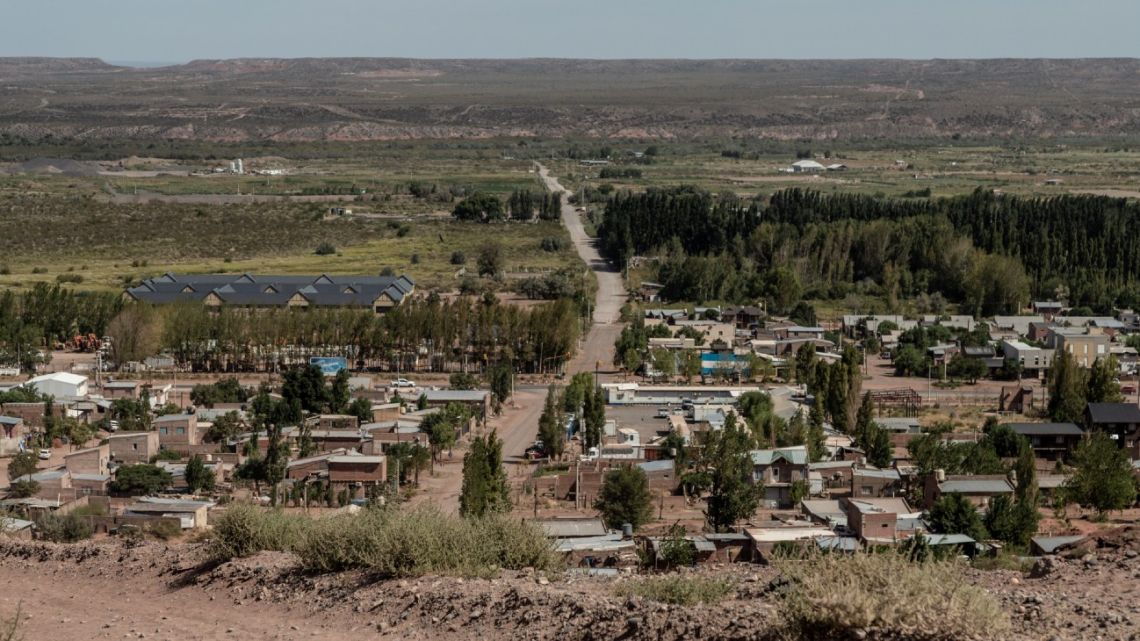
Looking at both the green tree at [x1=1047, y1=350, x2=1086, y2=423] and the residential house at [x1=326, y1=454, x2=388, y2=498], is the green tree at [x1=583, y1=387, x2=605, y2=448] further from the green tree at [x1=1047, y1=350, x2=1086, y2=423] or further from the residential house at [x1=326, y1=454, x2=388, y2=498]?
the green tree at [x1=1047, y1=350, x2=1086, y2=423]

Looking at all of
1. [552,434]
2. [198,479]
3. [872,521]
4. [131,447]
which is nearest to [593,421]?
[552,434]

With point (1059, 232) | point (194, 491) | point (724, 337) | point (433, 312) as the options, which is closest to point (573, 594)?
point (194, 491)

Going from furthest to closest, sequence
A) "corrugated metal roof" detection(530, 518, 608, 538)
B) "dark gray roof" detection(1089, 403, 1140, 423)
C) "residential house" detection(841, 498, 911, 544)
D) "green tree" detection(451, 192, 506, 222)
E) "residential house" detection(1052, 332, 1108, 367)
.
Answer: "green tree" detection(451, 192, 506, 222)
"residential house" detection(1052, 332, 1108, 367)
"dark gray roof" detection(1089, 403, 1140, 423)
"residential house" detection(841, 498, 911, 544)
"corrugated metal roof" detection(530, 518, 608, 538)

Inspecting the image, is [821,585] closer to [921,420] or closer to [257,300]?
[921,420]

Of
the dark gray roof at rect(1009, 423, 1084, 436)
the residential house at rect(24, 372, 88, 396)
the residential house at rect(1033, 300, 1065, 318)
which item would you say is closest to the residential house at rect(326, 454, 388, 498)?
the residential house at rect(24, 372, 88, 396)

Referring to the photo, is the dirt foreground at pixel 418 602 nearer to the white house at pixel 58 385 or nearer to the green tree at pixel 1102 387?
the white house at pixel 58 385

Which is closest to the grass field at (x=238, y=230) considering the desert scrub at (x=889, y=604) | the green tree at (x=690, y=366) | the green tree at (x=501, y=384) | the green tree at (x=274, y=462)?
the green tree at (x=690, y=366)

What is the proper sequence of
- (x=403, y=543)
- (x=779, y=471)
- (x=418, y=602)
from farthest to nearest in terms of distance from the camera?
(x=779, y=471) < (x=403, y=543) < (x=418, y=602)

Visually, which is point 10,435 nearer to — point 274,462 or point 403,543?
point 274,462
